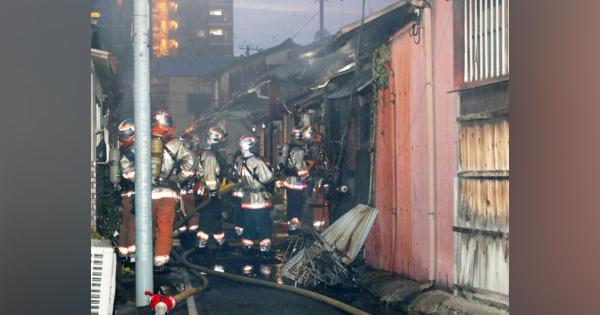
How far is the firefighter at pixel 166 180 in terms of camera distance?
5164 millimetres

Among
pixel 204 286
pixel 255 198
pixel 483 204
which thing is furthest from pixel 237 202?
pixel 483 204

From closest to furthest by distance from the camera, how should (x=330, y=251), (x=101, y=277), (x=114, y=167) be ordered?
1. (x=101, y=277)
2. (x=114, y=167)
3. (x=330, y=251)

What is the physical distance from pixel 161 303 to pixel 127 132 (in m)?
1.10

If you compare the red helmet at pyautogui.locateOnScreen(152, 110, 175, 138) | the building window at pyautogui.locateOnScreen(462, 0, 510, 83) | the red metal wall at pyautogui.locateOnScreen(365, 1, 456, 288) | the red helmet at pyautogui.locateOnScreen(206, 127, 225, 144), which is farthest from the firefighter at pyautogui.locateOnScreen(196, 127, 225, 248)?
the building window at pyautogui.locateOnScreen(462, 0, 510, 83)

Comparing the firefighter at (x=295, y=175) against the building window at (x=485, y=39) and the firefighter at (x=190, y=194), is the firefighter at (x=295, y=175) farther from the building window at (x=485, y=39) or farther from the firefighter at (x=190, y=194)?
the building window at (x=485, y=39)

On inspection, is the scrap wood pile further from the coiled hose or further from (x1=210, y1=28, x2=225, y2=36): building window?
(x1=210, y1=28, x2=225, y2=36): building window

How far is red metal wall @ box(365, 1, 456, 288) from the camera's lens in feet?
18.2

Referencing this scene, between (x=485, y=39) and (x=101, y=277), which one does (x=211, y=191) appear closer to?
(x=101, y=277)

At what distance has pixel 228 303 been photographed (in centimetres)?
534

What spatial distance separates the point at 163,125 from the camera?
5.14 meters
